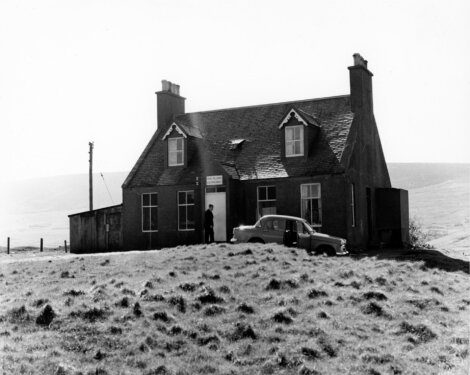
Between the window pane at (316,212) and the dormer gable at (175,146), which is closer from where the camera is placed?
the window pane at (316,212)

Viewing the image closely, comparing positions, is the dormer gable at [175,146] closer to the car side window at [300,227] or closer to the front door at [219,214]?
the front door at [219,214]

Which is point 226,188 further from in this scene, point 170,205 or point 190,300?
point 190,300

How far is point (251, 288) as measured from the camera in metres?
17.5

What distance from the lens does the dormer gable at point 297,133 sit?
31.8 metres

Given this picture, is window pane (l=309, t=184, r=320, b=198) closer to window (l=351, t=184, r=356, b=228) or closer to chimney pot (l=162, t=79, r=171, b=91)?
window (l=351, t=184, r=356, b=228)

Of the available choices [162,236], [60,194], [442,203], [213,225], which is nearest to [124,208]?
[162,236]

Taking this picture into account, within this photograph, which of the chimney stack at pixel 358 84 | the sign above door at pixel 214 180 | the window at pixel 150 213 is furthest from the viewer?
the window at pixel 150 213

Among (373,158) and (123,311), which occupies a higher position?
(373,158)

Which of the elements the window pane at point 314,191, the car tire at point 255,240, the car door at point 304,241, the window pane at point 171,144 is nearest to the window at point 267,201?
the window pane at point 314,191

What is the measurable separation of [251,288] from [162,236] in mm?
16768

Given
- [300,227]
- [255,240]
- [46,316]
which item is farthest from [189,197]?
[46,316]

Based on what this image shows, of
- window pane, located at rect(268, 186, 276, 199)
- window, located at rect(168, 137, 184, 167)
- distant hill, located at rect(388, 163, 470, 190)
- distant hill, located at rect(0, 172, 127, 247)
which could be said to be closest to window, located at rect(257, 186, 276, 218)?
window pane, located at rect(268, 186, 276, 199)

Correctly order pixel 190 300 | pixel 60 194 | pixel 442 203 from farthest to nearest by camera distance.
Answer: pixel 60 194
pixel 442 203
pixel 190 300

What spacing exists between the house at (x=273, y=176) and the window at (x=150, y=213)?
0.18 feet
